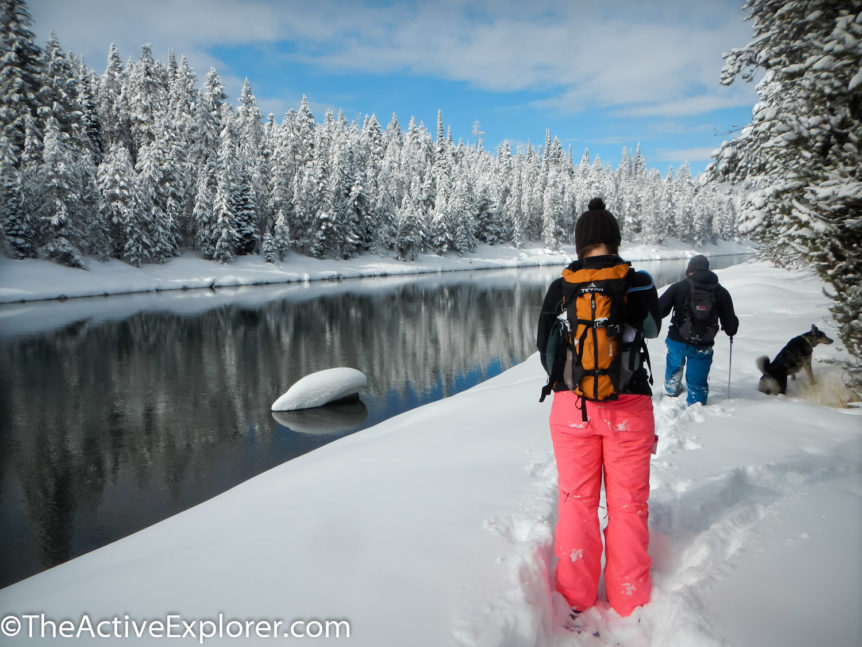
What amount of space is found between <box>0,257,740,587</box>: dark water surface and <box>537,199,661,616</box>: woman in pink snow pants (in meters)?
5.69

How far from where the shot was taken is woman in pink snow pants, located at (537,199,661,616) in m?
2.89

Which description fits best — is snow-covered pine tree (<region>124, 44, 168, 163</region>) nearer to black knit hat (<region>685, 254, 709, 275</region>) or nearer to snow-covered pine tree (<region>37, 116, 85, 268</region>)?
snow-covered pine tree (<region>37, 116, 85, 268</region>)

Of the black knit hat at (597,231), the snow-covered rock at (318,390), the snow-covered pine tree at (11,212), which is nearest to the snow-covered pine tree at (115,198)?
the snow-covered pine tree at (11,212)

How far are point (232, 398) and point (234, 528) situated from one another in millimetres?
8475

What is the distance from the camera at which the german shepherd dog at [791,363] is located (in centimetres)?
675

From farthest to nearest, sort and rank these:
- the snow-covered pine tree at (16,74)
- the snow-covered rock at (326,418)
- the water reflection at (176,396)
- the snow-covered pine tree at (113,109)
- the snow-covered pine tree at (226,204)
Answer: the snow-covered pine tree at (113,109), the snow-covered pine tree at (226,204), the snow-covered pine tree at (16,74), the snow-covered rock at (326,418), the water reflection at (176,396)

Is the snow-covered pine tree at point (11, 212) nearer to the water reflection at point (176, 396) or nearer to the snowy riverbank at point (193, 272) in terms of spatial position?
the snowy riverbank at point (193, 272)

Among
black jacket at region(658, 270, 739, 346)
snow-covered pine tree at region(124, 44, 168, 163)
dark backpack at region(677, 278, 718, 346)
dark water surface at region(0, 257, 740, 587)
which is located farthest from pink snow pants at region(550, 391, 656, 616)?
snow-covered pine tree at region(124, 44, 168, 163)

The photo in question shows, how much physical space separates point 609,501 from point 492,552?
0.84m

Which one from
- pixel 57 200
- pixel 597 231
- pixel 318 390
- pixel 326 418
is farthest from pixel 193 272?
pixel 597 231

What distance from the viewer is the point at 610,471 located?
9.73 feet

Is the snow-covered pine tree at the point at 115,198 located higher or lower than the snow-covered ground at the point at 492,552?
higher

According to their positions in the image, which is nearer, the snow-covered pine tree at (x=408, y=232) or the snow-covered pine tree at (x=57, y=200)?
the snow-covered pine tree at (x=57, y=200)

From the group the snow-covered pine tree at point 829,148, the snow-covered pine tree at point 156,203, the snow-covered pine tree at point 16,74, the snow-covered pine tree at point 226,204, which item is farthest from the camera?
the snow-covered pine tree at point 226,204
